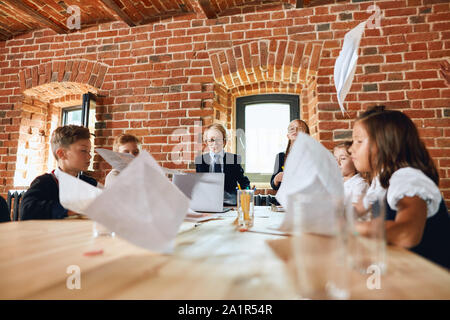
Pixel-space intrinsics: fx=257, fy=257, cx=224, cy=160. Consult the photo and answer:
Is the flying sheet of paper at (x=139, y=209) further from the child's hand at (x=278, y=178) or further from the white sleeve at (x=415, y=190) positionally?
the child's hand at (x=278, y=178)

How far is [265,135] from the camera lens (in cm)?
300

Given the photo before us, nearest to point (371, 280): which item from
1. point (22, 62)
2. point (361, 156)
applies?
point (361, 156)

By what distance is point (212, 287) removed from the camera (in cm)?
34

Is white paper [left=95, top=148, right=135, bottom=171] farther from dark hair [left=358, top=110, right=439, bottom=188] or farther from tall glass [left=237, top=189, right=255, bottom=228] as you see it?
dark hair [left=358, top=110, right=439, bottom=188]

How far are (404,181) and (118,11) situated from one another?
2.71 metres

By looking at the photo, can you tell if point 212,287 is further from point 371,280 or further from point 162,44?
point 162,44

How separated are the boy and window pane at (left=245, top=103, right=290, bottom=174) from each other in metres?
1.88

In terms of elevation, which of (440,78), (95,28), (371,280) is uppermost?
(95,28)

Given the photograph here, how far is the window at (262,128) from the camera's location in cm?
297

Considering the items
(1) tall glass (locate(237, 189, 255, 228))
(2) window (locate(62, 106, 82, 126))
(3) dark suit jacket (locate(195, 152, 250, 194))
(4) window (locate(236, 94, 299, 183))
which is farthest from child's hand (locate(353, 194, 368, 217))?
(2) window (locate(62, 106, 82, 126))

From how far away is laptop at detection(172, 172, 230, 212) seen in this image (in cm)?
116

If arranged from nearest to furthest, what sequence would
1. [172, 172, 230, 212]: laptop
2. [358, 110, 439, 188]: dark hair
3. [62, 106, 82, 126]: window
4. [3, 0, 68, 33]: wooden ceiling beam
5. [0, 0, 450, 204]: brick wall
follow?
[358, 110, 439, 188]: dark hair → [172, 172, 230, 212]: laptop → [0, 0, 450, 204]: brick wall → [3, 0, 68, 33]: wooden ceiling beam → [62, 106, 82, 126]: window

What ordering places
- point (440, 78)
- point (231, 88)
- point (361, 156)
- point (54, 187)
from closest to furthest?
point (361, 156), point (54, 187), point (440, 78), point (231, 88)

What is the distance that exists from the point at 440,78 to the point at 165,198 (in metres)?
2.61
